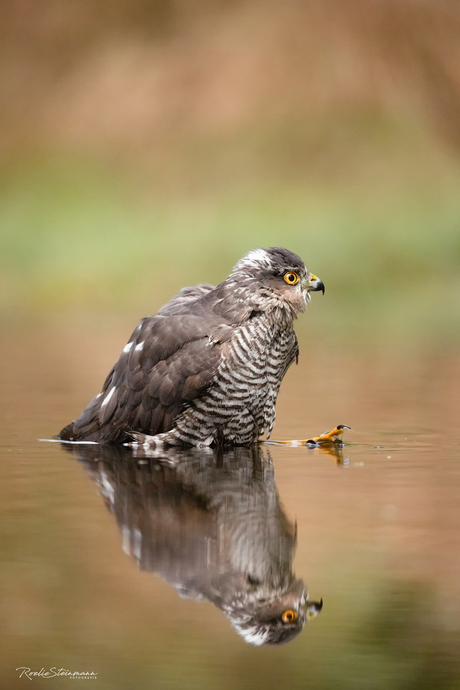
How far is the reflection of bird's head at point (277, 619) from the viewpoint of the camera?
307 cm

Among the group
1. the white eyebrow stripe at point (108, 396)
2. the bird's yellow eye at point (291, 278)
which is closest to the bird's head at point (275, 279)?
A: the bird's yellow eye at point (291, 278)

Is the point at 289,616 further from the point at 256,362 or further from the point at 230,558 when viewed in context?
the point at 256,362

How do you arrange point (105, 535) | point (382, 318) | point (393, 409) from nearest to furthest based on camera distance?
point (105, 535) < point (393, 409) < point (382, 318)

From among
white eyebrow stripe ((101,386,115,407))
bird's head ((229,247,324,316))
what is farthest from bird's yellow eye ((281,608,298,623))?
white eyebrow stripe ((101,386,115,407))

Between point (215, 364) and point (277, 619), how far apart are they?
2.63 meters

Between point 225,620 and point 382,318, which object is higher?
point 382,318

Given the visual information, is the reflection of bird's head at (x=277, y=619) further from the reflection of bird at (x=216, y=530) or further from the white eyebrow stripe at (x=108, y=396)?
the white eyebrow stripe at (x=108, y=396)

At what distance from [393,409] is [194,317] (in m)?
2.07

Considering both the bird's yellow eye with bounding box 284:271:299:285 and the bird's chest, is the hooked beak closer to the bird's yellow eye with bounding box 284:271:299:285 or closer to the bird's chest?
the bird's chest

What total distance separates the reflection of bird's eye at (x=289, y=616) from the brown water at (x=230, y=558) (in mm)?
64

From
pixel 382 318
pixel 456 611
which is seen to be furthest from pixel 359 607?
pixel 382 318

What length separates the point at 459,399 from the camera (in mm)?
7977

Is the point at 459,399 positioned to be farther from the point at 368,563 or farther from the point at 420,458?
the point at 368,563

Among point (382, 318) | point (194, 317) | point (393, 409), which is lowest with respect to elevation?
point (393, 409)
